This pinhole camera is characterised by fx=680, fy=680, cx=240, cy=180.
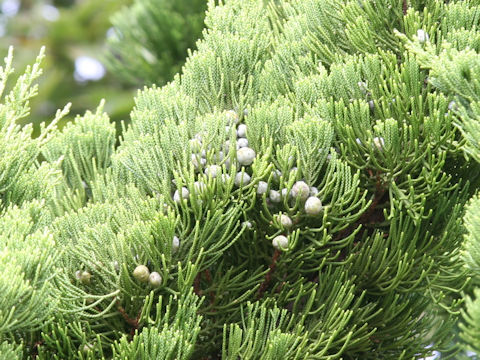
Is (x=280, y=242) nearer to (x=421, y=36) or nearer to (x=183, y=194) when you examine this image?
(x=183, y=194)

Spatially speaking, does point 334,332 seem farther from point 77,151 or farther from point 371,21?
point 77,151

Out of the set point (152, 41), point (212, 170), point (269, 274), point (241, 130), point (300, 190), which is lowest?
point (269, 274)

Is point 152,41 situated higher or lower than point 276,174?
higher

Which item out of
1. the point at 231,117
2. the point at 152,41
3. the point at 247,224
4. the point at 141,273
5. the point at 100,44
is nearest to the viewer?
the point at 141,273

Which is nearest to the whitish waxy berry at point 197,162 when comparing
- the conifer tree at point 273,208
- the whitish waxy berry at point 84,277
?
the conifer tree at point 273,208

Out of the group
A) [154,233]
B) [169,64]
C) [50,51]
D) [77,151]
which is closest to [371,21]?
[154,233]

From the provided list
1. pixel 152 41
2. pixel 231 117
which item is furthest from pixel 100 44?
pixel 231 117

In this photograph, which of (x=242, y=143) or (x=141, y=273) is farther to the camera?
(x=242, y=143)

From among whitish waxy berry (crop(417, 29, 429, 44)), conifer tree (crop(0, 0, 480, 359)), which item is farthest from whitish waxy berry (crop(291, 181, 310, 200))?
whitish waxy berry (crop(417, 29, 429, 44))
